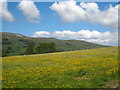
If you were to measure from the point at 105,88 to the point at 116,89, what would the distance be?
80 cm

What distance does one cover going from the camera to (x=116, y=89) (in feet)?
37.4

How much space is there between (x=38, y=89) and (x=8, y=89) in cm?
284

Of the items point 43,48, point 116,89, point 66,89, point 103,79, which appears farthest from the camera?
point 43,48

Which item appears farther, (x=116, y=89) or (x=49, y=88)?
(x=49, y=88)

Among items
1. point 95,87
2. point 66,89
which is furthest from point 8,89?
point 95,87

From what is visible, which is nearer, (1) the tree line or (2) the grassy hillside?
(2) the grassy hillside

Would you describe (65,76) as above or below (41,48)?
above

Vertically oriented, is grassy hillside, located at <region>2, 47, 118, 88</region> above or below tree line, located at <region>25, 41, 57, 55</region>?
above

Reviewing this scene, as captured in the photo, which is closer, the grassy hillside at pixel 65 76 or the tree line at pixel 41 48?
the grassy hillside at pixel 65 76

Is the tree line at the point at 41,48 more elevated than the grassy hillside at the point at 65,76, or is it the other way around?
the grassy hillside at the point at 65,76

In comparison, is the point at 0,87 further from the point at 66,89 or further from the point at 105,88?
the point at 105,88

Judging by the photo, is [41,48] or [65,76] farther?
[41,48]

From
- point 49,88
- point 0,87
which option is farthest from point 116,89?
point 0,87

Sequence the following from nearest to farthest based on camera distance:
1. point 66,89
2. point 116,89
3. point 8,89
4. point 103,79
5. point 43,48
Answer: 1. point 116,89
2. point 66,89
3. point 8,89
4. point 103,79
5. point 43,48
